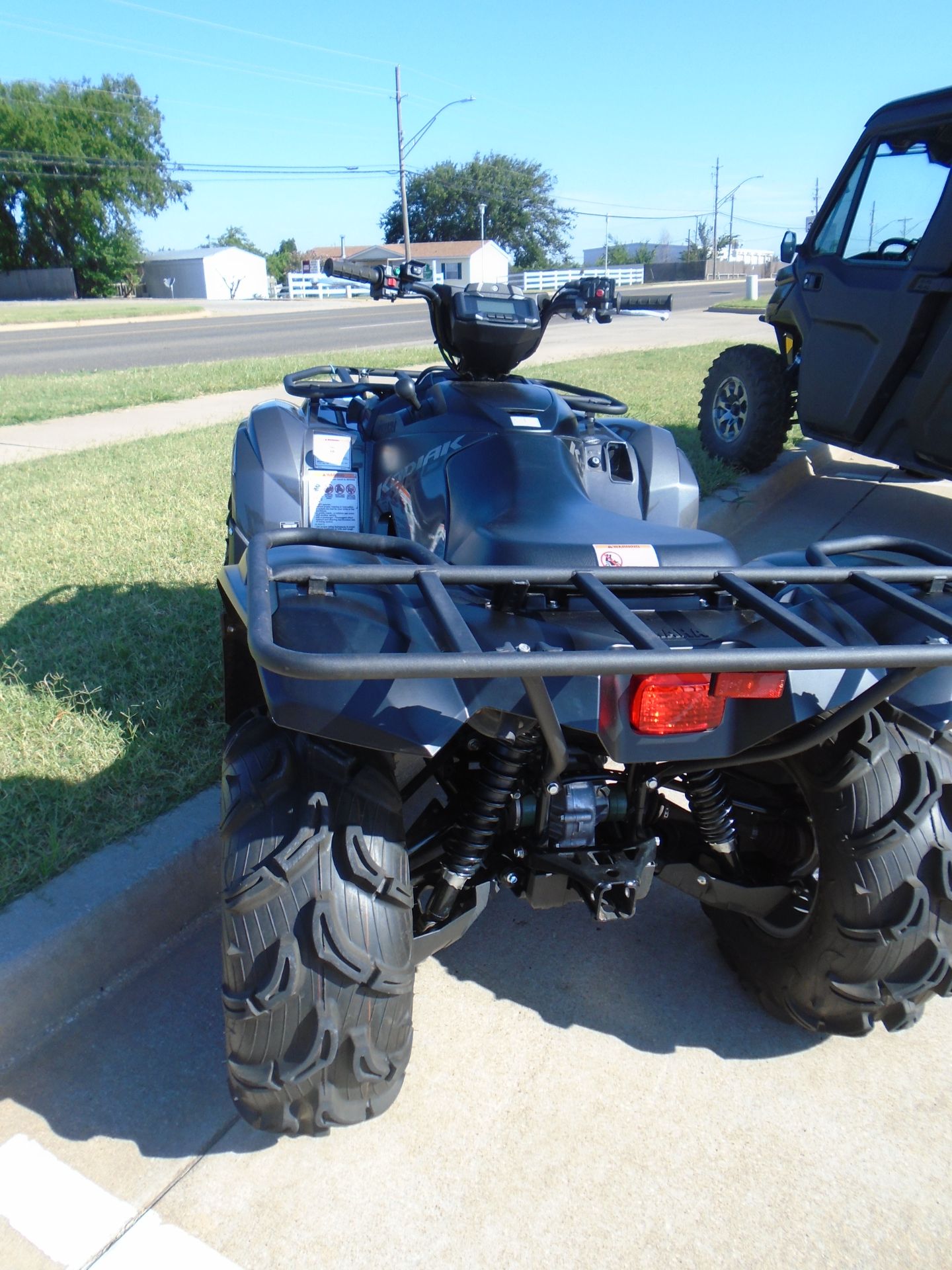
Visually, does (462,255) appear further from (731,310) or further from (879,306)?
(879,306)

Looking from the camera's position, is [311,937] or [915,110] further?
[915,110]

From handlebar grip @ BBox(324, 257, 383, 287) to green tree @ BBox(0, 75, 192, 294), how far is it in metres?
58.7

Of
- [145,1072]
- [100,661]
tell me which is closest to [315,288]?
[100,661]

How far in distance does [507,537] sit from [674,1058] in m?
1.29

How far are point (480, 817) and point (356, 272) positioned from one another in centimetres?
235

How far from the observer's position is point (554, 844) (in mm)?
2025

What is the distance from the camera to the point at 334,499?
10.2 ft

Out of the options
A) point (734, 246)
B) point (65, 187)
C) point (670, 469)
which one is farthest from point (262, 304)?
point (734, 246)

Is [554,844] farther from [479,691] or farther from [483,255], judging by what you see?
[483,255]

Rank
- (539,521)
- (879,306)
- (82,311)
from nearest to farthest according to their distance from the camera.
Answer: (539,521) < (879,306) < (82,311)

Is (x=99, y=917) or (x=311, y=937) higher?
(x=311, y=937)

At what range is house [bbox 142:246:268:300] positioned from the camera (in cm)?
5894

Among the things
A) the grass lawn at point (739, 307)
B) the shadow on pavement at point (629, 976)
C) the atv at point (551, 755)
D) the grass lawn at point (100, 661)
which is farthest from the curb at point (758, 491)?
the grass lawn at point (739, 307)

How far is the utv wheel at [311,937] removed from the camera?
1.73 meters
